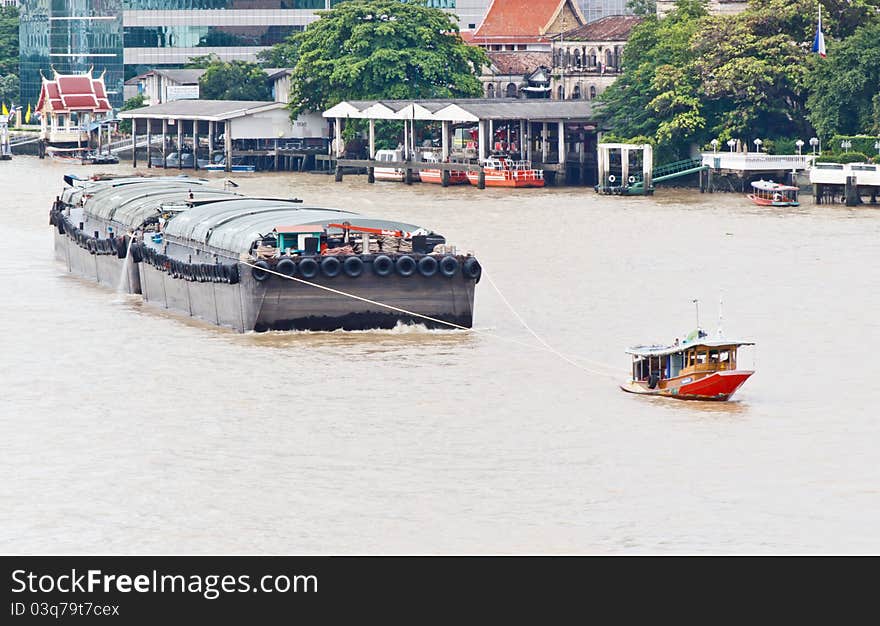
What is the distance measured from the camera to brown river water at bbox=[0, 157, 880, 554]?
2573cm

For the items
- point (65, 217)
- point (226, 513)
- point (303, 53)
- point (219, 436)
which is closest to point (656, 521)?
point (226, 513)

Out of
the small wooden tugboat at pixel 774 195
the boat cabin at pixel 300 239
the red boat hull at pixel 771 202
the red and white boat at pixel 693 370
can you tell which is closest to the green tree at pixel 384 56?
the small wooden tugboat at pixel 774 195

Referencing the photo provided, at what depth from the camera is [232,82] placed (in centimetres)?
13450

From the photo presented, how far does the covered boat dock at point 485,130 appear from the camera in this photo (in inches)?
4016

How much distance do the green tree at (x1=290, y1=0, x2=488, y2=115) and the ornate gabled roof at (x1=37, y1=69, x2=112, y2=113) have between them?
36.5 meters

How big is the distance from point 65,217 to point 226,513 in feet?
122

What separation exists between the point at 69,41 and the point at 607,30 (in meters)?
57.5

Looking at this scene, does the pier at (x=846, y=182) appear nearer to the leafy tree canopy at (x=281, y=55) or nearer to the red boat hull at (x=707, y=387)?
the red boat hull at (x=707, y=387)

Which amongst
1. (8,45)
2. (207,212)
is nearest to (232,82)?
(8,45)

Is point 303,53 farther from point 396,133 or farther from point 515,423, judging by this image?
A: point 515,423

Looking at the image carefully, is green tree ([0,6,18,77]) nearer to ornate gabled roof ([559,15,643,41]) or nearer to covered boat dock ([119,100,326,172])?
covered boat dock ([119,100,326,172])

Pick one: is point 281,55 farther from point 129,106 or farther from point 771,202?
point 771,202

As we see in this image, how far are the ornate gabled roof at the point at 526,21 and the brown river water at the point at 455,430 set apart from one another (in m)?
106
